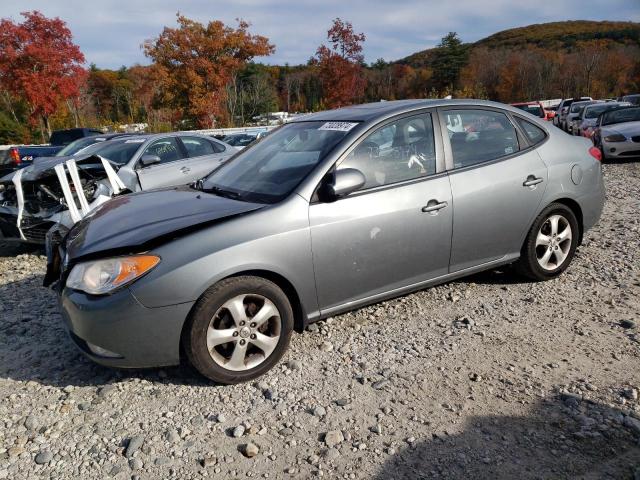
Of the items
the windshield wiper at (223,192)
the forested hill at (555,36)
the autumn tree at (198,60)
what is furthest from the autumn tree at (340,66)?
the forested hill at (555,36)

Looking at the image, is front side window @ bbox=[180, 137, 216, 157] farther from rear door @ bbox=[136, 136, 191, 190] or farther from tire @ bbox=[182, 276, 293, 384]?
tire @ bbox=[182, 276, 293, 384]

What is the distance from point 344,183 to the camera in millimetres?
3082

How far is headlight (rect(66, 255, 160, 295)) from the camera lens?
8.98 feet

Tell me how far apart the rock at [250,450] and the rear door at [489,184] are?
6.63ft

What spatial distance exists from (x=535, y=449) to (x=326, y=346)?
1.49m

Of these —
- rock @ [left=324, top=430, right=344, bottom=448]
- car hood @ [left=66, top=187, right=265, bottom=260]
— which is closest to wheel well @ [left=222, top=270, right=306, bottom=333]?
car hood @ [left=66, top=187, right=265, bottom=260]

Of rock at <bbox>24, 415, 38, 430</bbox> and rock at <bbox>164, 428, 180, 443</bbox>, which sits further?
rock at <bbox>24, 415, 38, 430</bbox>

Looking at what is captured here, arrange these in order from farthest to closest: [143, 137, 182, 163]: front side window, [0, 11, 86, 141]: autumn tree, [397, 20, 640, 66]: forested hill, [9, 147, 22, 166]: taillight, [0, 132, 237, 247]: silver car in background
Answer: [397, 20, 640, 66]: forested hill
[0, 11, 86, 141]: autumn tree
[9, 147, 22, 166]: taillight
[143, 137, 182, 163]: front side window
[0, 132, 237, 247]: silver car in background

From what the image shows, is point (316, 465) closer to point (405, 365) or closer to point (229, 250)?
point (405, 365)

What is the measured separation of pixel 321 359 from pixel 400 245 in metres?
0.95

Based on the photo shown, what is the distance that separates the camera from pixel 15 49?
2419cm

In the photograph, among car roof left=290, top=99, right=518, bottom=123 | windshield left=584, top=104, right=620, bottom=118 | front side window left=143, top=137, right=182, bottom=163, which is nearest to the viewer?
car roof left=290, top=99, right=518, bottom=123

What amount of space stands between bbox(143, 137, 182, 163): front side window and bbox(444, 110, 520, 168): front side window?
531cm

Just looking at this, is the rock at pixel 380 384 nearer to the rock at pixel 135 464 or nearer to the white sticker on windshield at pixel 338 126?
the rock at pixel 135 464
